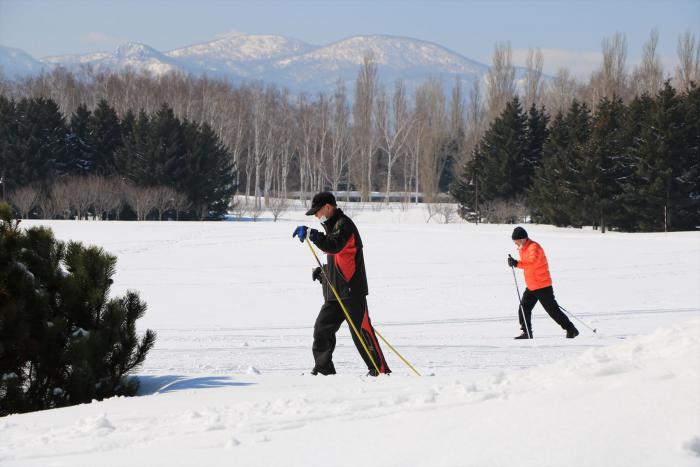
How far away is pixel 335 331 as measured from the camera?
7566 mm

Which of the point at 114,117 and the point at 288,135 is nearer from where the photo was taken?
the point at 114,117

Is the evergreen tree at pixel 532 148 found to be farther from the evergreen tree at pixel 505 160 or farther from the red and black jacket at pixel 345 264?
the red and black jacket at pixel 345 264

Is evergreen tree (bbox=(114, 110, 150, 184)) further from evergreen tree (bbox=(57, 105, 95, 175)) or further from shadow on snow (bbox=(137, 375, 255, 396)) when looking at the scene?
shadow on snow (bbox=(137, 375, 255, 396))

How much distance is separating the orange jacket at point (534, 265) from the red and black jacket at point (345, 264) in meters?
4.65

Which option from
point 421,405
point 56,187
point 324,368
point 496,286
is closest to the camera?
point 421,405

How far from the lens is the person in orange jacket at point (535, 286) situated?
452 inches

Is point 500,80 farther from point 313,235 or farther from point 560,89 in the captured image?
point 313,235

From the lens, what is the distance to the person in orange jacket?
37.7ft

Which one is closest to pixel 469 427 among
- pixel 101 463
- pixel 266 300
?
pixel 101 463

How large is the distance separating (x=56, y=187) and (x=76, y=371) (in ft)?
152

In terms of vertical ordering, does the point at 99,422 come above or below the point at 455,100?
below

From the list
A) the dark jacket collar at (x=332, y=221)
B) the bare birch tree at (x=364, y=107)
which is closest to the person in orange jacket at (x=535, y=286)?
the dark jacket collar at (x=332, y=221)

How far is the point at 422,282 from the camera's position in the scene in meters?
21.9

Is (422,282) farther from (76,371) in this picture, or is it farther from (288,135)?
(288,135)
